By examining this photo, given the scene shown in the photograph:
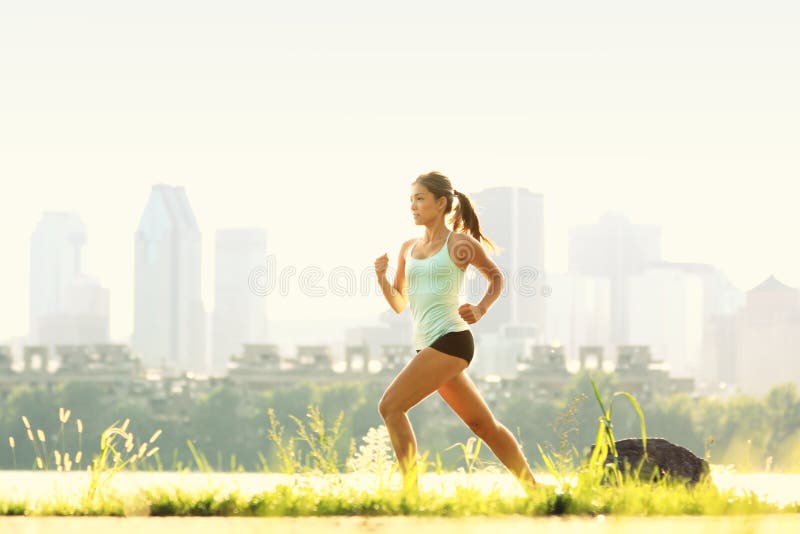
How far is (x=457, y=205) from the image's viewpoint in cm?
629

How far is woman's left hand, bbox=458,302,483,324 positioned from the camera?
5.82m

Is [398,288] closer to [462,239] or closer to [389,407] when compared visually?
[462,239]

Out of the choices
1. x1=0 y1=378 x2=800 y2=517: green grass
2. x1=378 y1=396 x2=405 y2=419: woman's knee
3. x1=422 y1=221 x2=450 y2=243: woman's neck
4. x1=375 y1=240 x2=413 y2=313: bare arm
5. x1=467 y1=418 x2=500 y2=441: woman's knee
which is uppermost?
x1=422 y1=221 x2=450 y2=243: woman's neck

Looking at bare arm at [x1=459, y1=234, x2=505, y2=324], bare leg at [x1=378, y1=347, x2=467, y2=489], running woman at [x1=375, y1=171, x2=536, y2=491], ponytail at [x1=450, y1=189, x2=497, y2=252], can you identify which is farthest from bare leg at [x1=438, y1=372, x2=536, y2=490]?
ponytail at [x1=450, y1=189, x2=497, y2=252]

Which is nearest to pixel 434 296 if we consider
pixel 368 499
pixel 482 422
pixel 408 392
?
pixel 408 392

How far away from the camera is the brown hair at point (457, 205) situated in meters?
6.19

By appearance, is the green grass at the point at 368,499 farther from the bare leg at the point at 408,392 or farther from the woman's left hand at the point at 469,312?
the woman's left hand at the point at 469,312

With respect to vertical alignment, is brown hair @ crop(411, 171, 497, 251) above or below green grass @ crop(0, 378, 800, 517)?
above

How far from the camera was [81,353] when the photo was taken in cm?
13750

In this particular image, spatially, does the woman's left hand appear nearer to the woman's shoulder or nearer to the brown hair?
the woman's shoulder

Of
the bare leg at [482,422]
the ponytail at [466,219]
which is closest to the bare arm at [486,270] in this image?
the ponytail at [466,219]

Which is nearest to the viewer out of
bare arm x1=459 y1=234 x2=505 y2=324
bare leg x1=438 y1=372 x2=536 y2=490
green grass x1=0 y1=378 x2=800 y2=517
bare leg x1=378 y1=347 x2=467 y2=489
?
green grass x1=0 y1=378 x2=800 y2=517

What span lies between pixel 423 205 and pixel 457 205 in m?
0.23

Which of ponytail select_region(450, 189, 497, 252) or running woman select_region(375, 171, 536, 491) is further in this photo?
ponytail select_region(450, 189, 497, 252)
